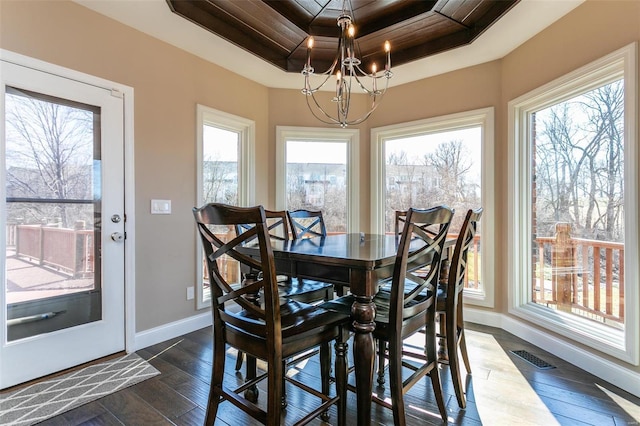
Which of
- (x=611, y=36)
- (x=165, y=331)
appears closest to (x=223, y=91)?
(x=165, y=331)

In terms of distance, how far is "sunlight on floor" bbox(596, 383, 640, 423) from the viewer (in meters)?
1.71

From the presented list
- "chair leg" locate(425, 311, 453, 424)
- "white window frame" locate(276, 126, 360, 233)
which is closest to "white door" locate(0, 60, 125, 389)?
"white window frame" locate(276, 126, 360, 233)

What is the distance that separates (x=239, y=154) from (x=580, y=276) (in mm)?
3337

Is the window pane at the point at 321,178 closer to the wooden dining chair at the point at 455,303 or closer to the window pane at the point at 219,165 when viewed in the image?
the window pane at the point at 219,165

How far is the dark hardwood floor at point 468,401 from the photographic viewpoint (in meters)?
1.68

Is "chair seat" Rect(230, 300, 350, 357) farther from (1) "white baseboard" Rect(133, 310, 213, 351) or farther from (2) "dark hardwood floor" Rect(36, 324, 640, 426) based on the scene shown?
(1) "white baseboard" Rect(133, 310, 213, 351)

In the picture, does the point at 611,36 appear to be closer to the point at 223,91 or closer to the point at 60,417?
the point at 223,91

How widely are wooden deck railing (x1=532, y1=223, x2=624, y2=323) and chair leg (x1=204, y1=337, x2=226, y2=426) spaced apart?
2.59 meters

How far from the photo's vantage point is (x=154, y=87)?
8.71ft

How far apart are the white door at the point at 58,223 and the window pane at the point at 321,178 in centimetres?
187

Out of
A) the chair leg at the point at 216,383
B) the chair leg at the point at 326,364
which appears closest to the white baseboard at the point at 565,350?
the chair leg at the point at 326,364

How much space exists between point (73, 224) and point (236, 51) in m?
1.97

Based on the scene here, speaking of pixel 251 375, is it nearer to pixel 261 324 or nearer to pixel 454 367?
pixel 261 324

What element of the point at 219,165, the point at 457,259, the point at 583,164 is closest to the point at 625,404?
the point at 457,259
